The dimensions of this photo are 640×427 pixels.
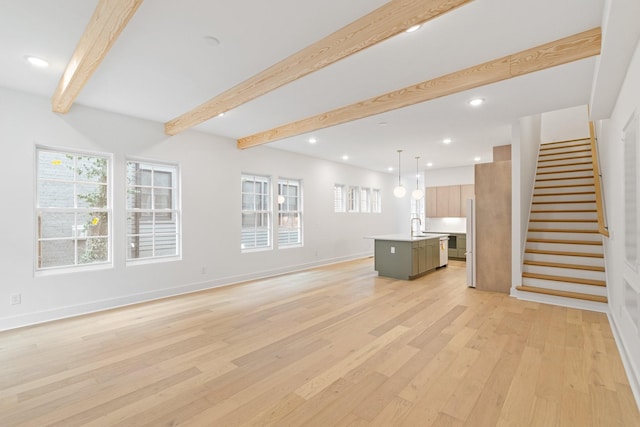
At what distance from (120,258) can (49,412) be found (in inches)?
106

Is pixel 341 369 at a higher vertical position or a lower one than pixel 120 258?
lower

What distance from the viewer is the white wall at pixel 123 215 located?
361 centimetres

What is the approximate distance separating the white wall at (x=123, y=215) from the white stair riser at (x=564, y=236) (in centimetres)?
451

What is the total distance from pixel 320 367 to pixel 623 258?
2988 mm

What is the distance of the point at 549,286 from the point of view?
4594 mm

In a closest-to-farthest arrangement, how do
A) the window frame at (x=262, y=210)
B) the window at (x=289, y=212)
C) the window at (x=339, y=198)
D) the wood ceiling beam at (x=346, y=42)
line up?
the wood ceiling beam at (x=346, y=42) → the window frame at (x=262, y=210) → the window at (x=289, y=212) → the window at (x=339, y=198)

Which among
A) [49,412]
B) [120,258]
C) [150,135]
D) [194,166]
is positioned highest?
[150,135]

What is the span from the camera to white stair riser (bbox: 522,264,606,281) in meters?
4.39

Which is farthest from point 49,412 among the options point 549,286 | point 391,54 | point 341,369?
point 549,286

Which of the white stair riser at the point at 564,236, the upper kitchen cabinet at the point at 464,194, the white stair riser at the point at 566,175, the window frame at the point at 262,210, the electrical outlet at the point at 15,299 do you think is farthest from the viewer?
the upper kitchen cabinet at the point at 464,194

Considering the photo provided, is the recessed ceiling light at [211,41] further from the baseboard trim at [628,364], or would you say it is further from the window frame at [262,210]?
the baseboard trim at [628,364]

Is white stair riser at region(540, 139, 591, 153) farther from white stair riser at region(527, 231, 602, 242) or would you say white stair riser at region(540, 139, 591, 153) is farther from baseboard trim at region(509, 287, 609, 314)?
baseboard trim at region(509, 287, 609, 314)

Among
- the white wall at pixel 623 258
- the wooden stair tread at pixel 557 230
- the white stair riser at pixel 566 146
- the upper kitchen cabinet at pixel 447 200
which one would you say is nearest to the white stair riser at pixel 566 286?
the white wall at pixel 623 258

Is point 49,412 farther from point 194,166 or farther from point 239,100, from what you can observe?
point 194,166
